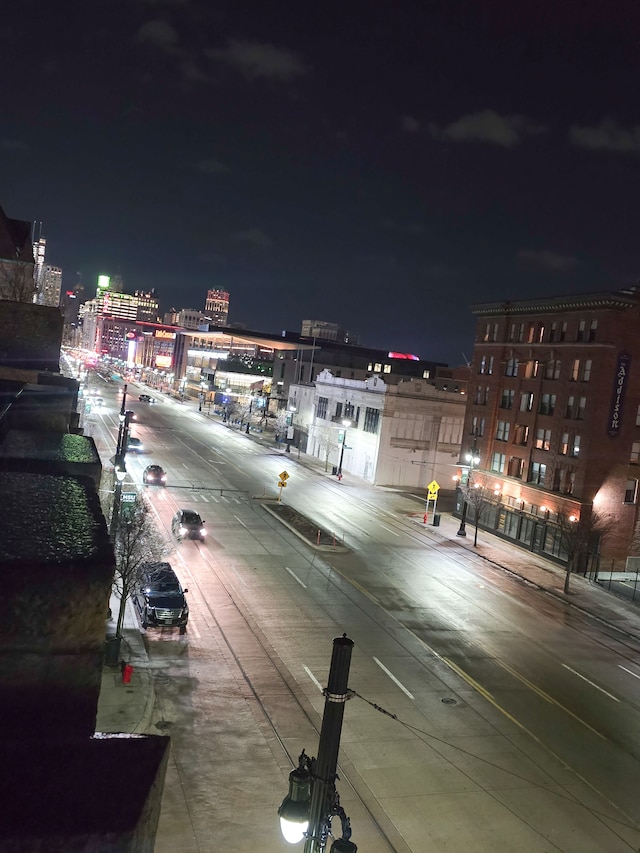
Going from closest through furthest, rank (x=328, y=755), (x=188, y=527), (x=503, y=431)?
(x=328, y=755)
(x=188, y=527)
(x=503, y=431)

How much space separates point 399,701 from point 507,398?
3712cm

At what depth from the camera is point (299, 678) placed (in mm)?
20953

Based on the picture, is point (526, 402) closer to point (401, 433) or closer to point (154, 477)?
point (401, 433)

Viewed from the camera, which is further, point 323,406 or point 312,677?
point 323,406

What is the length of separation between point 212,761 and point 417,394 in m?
52.1

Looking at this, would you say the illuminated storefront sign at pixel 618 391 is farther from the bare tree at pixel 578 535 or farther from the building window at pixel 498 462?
the building window at pixel 498 462

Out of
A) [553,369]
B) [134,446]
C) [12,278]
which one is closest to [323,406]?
[134,446]

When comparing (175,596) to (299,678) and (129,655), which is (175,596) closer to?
(129,655)

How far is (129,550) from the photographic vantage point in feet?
75.4

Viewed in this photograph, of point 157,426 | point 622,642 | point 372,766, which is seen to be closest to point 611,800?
point 372,766

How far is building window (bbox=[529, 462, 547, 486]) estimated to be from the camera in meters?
48.2

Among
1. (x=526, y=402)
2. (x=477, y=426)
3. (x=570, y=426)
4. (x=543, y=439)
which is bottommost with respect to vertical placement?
(x=543, y=439)

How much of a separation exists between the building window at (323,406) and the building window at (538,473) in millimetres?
31039

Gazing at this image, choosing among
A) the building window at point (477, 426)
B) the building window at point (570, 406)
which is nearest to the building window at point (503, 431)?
the building window at point (477, 426)
